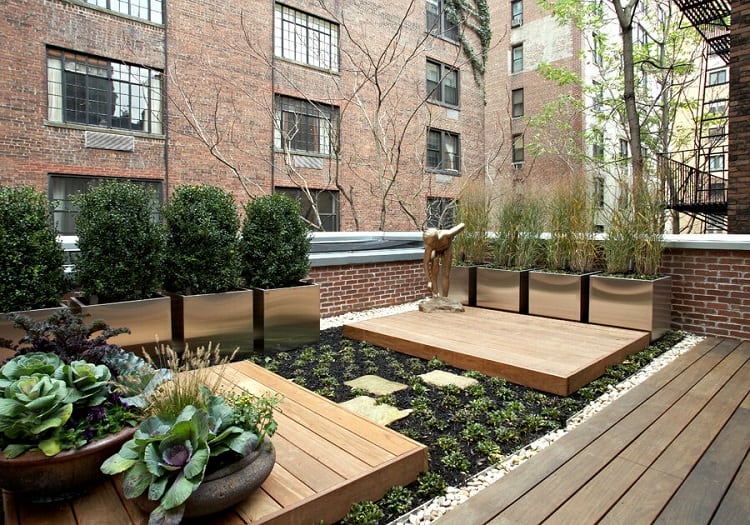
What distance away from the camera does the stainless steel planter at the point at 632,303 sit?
446 cm

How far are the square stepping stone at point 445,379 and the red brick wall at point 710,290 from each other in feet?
9.62

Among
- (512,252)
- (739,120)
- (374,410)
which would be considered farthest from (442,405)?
(739,120)

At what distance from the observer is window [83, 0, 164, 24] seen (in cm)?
996

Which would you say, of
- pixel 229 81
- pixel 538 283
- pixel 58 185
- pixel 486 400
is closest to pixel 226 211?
pixel 486 400

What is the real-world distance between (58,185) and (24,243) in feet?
25.6

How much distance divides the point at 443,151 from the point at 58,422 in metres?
16.2

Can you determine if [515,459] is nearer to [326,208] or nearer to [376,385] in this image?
[376,385]

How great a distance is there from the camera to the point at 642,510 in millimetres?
1848

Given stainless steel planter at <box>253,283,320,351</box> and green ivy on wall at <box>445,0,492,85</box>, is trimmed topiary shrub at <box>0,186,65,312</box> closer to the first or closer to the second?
stainless steel planter at <box>253,283,320,351</box>

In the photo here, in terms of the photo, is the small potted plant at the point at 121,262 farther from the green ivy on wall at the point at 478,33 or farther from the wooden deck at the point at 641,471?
the green ivy on wall at the point at 478,33

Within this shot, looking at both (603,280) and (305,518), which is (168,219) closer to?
(305,518)

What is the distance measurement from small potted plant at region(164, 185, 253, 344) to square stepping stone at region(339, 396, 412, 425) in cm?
144

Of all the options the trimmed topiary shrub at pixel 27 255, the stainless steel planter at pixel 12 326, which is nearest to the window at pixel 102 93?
the trimmed topiary shrub at pixel 27 255

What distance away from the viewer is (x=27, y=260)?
308 cm
